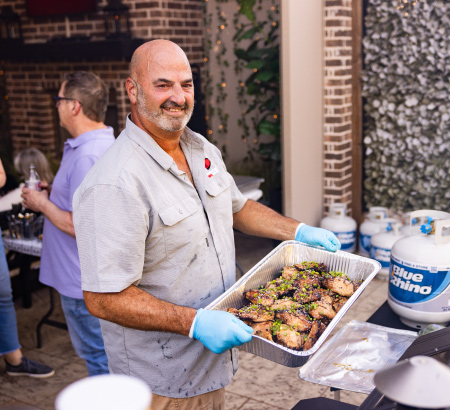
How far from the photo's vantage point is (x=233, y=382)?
3.48 m

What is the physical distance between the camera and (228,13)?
21.4ft

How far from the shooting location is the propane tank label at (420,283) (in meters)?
2.04

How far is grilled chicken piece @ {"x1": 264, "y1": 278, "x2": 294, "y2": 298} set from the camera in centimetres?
207

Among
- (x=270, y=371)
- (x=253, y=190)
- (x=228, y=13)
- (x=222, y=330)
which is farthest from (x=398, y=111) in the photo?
(x=222, y=330)

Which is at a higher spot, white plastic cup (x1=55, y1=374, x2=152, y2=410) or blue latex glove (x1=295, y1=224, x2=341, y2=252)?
white plastic cup (x1=55, y1=374, x2=152, y2=410)

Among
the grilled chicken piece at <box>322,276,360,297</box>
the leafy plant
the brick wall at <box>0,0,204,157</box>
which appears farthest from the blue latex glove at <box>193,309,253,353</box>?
the brick wall at <box>0,0,204,157</box>

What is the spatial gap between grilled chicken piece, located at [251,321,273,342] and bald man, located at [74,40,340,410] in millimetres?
104

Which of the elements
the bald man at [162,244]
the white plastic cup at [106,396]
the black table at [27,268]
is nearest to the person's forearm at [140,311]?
the bald man at [162,244]

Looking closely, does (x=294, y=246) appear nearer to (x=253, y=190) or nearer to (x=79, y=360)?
(x=79, y=360)

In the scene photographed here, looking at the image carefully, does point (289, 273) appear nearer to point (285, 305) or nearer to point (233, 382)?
point (285, 305)

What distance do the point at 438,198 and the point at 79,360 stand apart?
3579 mm

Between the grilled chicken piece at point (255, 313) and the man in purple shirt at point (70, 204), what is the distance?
1.25m

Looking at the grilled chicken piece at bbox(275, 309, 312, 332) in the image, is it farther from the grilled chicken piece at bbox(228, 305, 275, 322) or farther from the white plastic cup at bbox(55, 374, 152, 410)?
the white plastic cup at bbox(55, 374, 152, 410)

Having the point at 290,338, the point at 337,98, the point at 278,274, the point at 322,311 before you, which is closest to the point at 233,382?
the point at 278,274
